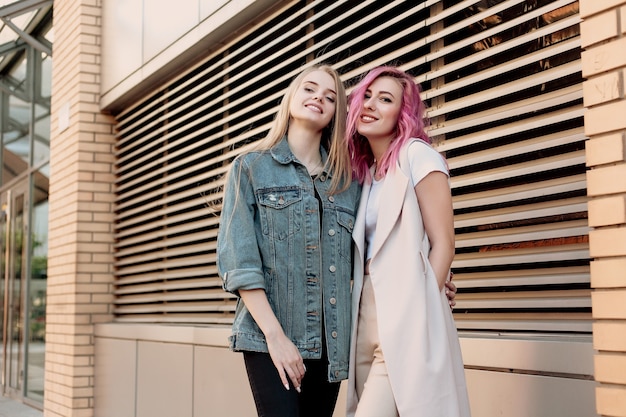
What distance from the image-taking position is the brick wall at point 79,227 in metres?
8.35

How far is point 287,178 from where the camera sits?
2.88 metres

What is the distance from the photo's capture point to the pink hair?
2867mm

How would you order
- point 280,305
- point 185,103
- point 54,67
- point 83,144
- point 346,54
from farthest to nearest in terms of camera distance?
point 54,67 < point 83,144 < point 185,103 < point 346,54 < point 280,305

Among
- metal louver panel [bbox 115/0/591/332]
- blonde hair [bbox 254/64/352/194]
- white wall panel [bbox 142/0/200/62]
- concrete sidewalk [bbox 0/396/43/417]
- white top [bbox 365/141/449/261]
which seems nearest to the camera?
white top [bbox 365/141/449/261]

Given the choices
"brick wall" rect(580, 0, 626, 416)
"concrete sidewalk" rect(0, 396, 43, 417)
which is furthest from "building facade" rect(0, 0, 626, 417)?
"concrete sidewalk" rect(0, 396, 43, 417)

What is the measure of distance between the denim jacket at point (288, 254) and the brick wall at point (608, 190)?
0.76m

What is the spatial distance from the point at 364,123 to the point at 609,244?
849mm

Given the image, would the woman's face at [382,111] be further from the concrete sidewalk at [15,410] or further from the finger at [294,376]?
the concrete sidewalk at [15,410]

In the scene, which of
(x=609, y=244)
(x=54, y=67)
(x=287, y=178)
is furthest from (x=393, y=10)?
(x=54, y=67)

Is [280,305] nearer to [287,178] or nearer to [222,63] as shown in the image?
[287,178]

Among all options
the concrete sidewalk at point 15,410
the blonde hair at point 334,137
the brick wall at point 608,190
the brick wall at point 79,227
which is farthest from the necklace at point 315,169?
the concrete sidewalk at point 15,410

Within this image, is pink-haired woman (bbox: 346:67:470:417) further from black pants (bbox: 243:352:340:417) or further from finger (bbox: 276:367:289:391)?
finger (bbox: 276:367:289:391)

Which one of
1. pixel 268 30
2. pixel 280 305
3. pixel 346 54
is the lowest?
pixel 280 305

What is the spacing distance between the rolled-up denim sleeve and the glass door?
9820mm
